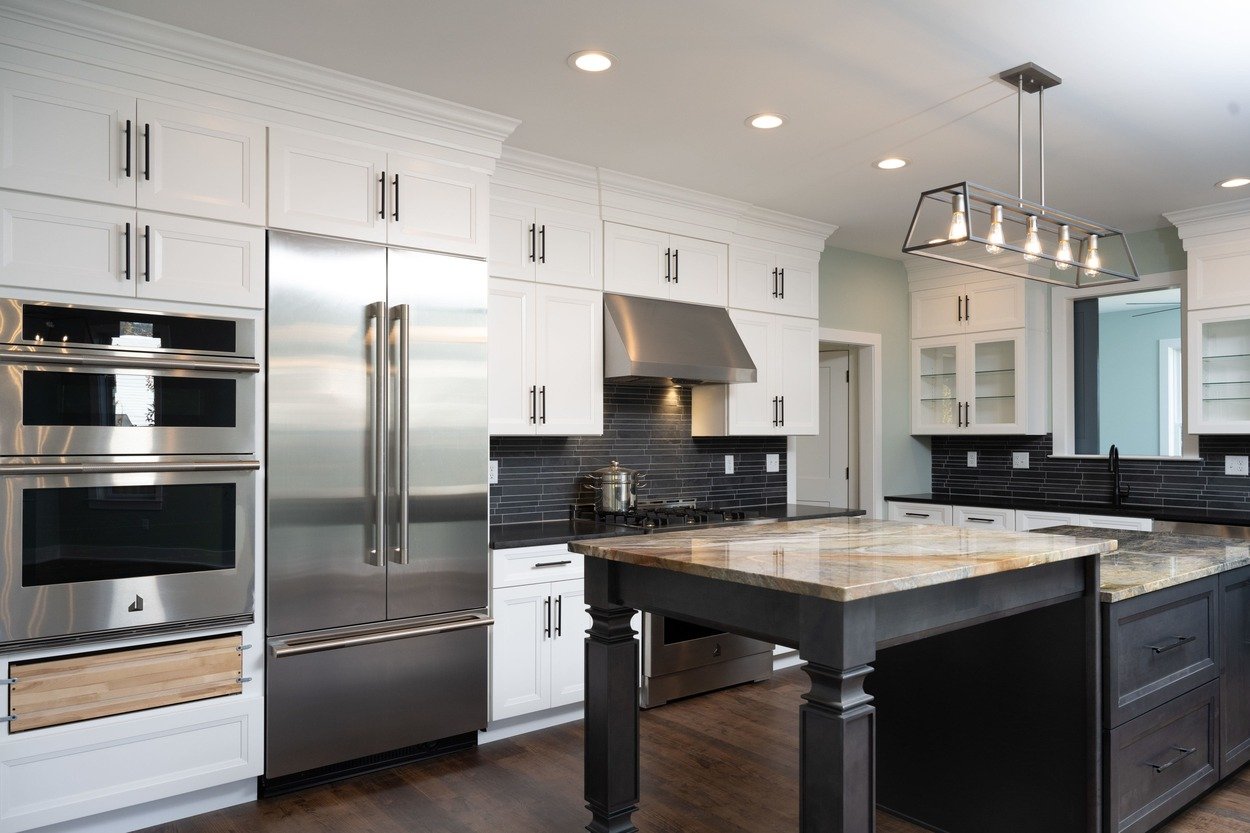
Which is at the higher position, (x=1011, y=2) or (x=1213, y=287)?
(x=1011, y=2)

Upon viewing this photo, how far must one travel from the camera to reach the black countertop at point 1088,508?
477cm

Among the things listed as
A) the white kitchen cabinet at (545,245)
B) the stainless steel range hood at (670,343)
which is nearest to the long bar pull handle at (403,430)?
the white kitchen cabinet at (545,245)

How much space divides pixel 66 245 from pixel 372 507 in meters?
1.35

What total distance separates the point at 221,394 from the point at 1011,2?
9.61 feet

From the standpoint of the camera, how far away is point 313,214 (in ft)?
10.5

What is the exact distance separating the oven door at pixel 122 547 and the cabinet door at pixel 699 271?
251 cm

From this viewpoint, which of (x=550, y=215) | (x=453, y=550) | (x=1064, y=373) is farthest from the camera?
(x=1064, y=373)

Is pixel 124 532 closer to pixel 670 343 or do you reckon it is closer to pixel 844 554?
pixel 844 554

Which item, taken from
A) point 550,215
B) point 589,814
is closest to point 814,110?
point 550,215

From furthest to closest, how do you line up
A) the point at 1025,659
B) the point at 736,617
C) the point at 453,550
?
the point at 453,550, the point at 1025,659, the point at 736,617

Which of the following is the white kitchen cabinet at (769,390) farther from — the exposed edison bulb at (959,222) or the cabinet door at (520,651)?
the exposed edison bulb at (959,222)

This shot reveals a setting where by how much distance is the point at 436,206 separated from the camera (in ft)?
11.5

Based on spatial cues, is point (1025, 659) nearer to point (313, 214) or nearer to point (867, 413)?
point (313, 214)

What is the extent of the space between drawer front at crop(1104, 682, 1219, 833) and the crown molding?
320cm
